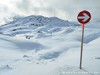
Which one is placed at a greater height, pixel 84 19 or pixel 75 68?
pixel 84 19

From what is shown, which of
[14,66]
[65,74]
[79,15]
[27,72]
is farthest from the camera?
[14,66]

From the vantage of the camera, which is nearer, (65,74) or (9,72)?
(65,74)

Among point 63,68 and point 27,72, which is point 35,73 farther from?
point 63,68

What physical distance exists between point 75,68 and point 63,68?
24.2 inches

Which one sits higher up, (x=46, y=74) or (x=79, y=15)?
(x=79, y=15)

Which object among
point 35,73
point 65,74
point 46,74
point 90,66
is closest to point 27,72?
point 35,73

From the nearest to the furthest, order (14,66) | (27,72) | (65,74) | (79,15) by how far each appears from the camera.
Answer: (65,74) → (79,15) → (27,72) → (14,66)

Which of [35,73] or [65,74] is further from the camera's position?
[35,73]

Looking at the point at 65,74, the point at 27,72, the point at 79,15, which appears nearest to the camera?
the point at 65,74

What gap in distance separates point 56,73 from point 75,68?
125cm

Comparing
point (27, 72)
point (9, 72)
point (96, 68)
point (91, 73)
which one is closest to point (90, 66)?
point (96, 68)

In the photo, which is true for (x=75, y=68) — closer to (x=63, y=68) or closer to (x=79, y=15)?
(x=63, y=68)

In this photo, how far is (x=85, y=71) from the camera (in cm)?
1136

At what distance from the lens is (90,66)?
12461mm
